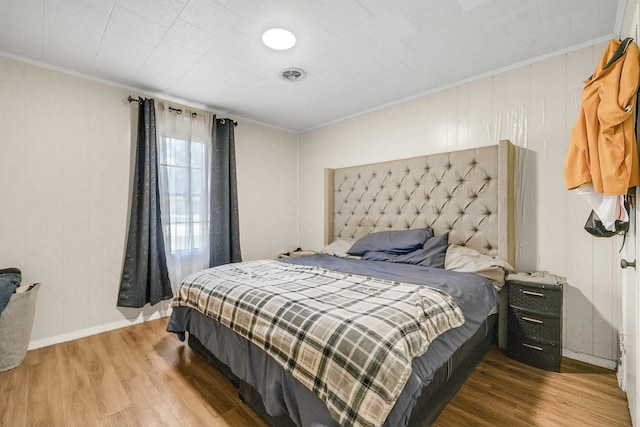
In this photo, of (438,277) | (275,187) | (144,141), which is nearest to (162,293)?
(144,141)

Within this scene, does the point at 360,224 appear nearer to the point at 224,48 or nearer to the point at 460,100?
the point at 460,100

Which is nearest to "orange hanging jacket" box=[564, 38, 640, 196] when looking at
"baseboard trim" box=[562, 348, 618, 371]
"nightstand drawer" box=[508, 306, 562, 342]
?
"nightstand drawer" box=[508, 306, 562, 342]

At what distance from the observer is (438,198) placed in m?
2.63

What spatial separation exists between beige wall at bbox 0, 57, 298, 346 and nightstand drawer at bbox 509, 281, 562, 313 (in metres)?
3.16

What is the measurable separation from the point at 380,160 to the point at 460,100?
3.18 feet

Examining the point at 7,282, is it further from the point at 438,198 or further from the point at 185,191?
the point at 438,198

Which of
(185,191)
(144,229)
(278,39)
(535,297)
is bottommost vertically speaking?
(535,297)

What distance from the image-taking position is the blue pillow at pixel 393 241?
2.54 m

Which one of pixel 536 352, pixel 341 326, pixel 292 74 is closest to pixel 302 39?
pixel 292 74

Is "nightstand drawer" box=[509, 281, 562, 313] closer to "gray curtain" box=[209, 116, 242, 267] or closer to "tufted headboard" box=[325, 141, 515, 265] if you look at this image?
"tufted headboard" box=[325, 141, 515, 265]

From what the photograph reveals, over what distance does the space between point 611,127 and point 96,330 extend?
12.4ft

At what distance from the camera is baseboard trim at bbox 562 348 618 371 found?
6.18 ft

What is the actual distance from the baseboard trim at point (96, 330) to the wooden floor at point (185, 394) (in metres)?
0.14

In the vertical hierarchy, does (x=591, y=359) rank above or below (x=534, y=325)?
below
